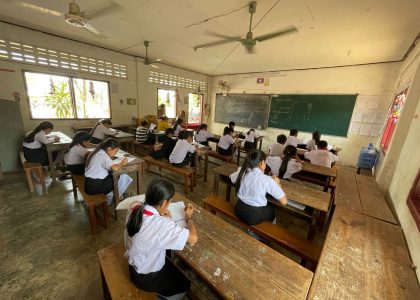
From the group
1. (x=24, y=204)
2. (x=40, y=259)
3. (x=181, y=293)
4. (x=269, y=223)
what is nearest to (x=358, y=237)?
(x=269, y=223)

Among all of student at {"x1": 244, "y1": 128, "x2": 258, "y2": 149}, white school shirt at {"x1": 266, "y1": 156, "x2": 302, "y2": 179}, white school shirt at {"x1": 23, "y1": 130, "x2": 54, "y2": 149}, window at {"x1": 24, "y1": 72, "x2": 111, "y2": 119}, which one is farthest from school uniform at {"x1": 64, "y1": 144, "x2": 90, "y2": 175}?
student at {"x1": 244, "y1": 128, "x2": 258, "y2": 149}

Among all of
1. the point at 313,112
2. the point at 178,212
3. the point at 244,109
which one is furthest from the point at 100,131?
the point at 313,112

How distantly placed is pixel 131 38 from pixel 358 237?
212 inches

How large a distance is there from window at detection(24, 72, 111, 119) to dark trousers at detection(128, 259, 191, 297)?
532cm

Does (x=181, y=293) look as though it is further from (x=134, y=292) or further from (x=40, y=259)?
(x=40, y=259)

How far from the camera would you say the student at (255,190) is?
5.81 ft

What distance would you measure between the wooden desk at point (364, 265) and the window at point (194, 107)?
299 inches

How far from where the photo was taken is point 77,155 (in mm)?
2781

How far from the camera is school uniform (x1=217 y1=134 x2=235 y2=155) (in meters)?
4.48

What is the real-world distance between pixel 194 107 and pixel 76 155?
6349 mm

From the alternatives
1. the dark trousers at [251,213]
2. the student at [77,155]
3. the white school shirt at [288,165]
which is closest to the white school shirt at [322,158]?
the white school shirt at [288,165]

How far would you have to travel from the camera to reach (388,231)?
1474 millimetres

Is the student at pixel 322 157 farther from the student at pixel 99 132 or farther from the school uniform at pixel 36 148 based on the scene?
the school uniform at pixel 36 148

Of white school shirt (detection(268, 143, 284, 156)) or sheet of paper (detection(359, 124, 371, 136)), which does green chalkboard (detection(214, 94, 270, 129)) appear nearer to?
sheet of paper (detection(359, 124, 371, 136))
